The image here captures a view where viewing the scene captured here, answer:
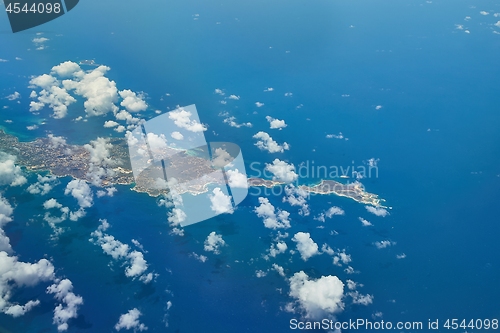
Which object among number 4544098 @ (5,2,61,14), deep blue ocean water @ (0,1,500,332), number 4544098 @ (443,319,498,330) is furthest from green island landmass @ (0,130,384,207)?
number 4544098 @ (5,2,61,14)

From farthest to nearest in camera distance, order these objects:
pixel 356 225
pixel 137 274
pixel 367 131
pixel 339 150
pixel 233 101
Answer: pixel 233 101, pixel 367 131, pixel 339 150, pixel 356 225, pixel 137 274

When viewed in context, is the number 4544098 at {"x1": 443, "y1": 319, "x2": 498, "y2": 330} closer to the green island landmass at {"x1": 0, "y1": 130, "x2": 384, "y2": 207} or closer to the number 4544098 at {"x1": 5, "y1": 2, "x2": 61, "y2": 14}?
the green island landmass at {"x1": 0, "y1": 130, "x2": 384, "y2": 207}

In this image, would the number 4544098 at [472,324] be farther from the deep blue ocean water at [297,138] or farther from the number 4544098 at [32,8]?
the number 4544098 at [32,8]

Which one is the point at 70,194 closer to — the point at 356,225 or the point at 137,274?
the point at 137,274

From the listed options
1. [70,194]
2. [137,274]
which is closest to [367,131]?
[137,274]

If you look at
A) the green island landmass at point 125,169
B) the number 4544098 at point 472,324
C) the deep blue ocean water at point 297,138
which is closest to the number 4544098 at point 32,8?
the deep blue ocean water at point 297,138

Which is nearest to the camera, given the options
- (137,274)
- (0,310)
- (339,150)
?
(0,310)
